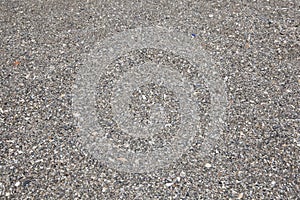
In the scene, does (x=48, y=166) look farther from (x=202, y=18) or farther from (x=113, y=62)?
(x=202, y=18)

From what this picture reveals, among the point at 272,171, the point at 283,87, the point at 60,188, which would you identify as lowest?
the point at 60,188

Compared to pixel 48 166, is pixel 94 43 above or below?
above

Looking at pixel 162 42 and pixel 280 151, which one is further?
pixel 162 42

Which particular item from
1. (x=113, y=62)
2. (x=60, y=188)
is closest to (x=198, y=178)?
(x=60, y=188)

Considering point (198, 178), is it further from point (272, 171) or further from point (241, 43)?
point (241, 43)

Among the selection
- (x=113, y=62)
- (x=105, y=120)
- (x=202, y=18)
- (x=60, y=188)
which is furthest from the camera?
(x=202, y=18)

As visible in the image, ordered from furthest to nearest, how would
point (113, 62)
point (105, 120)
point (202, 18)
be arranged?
point (202, 18)
point (113, 62)
point (105, 120)

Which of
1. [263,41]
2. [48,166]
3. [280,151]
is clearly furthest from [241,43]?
[48,166]
